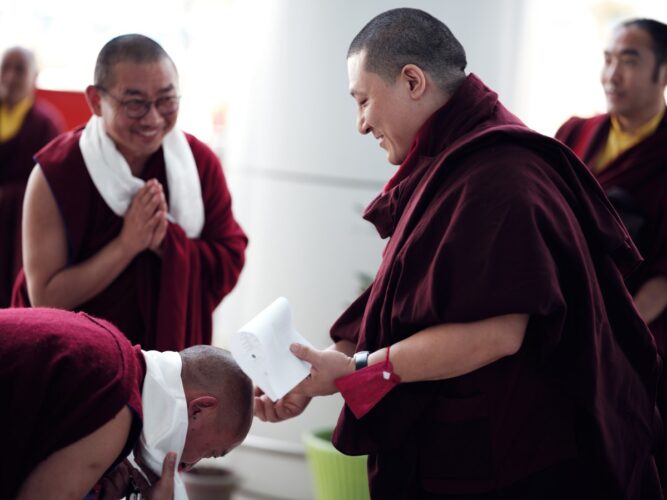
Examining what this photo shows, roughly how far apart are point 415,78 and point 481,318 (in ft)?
1.61

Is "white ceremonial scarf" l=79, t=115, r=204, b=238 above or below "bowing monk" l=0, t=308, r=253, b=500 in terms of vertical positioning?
above

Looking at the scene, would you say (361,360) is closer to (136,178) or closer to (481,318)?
(481,318)

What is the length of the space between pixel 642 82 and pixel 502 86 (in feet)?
1.68

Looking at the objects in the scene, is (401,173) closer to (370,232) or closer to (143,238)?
(143,238)

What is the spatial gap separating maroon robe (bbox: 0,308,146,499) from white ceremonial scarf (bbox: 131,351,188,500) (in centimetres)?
7

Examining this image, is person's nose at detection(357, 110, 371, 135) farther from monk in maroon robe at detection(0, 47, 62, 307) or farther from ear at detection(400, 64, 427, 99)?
monk in maroon robe at detection(0, 47, 62, 307)

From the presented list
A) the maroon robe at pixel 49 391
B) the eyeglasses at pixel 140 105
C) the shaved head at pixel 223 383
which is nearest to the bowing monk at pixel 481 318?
the shaved head at pixel 223 383

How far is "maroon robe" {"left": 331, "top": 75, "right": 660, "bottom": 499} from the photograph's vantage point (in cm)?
187

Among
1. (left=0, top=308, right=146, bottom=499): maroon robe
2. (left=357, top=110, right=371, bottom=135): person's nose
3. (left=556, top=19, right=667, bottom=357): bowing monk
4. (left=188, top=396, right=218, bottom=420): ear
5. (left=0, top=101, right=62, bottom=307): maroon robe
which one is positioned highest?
(left=357, top=110, right=371, bottom=135): person's nose

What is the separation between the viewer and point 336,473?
11.0ft

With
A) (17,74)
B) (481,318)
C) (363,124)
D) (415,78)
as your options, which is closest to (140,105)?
(363,124)

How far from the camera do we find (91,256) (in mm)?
2787

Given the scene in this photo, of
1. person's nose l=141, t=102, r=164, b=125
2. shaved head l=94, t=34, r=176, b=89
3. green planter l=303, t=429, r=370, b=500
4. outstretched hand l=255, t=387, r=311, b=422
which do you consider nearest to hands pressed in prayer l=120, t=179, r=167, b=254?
person's nose l=141, t=102, r=164, b=125

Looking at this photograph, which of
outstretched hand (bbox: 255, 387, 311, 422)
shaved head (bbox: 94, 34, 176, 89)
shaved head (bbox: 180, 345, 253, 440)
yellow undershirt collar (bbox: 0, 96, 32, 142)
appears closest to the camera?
shaved head (bbox: 180, 345, 253, 440)
